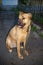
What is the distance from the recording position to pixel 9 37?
55.3 inches

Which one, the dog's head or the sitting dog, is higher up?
the dog's head

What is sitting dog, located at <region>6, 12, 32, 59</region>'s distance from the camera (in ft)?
4.30

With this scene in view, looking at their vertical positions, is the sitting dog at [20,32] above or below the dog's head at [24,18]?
below

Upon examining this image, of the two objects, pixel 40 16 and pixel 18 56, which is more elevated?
pixel 18 56

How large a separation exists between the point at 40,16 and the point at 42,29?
38 cm

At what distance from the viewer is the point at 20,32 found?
136 cm

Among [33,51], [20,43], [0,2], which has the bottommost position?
[0,2]

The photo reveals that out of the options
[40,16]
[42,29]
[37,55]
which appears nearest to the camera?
[37,55]

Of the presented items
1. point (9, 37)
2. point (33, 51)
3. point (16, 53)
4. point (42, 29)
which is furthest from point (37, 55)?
point (42, 29)

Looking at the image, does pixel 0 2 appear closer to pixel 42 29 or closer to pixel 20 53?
pixel 42 29

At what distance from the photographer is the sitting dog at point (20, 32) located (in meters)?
1.31

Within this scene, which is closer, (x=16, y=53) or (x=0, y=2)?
(x=16, y=53)

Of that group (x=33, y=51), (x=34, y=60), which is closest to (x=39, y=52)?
(x=33, y=51)

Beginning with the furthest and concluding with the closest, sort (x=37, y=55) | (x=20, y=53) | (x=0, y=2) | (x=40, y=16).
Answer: (x=0, y=2), (x=40, y=16), (x=37, y=55), (x=20, y=53)
